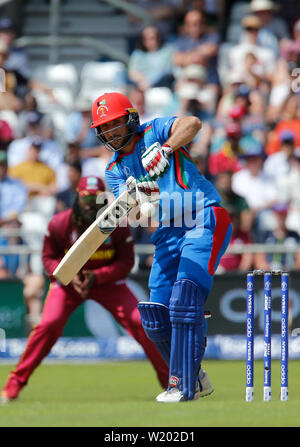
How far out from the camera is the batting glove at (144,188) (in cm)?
703

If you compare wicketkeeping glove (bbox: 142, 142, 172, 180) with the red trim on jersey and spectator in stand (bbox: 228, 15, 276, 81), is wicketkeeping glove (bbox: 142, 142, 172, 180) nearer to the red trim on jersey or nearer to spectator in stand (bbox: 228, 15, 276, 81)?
the red trim on jersey

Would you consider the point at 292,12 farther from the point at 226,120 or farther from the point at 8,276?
the point at 8,276

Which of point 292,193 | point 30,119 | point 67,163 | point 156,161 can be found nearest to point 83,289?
point 156,161

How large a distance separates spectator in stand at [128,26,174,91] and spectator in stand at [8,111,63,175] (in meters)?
1.74

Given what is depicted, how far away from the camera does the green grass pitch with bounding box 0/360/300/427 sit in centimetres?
597

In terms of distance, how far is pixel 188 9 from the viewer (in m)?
17.1

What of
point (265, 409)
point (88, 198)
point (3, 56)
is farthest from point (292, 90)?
point (265, 409)

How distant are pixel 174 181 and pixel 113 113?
0.65 metres

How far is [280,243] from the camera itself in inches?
507

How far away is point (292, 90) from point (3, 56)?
463cm
